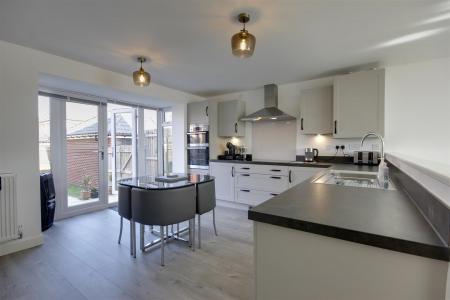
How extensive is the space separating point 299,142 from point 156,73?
2699 mm

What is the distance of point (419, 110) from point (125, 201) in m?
3.93

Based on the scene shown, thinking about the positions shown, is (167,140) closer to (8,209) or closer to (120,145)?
(120,145)

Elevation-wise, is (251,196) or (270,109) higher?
(270,109)

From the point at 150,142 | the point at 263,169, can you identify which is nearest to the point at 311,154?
the point at 263,169

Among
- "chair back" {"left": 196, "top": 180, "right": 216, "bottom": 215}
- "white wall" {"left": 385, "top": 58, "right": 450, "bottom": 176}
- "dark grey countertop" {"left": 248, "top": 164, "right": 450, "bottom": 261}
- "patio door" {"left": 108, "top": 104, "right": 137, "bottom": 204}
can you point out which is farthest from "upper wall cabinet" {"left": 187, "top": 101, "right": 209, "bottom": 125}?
"dark grey countertop" {"left": 248, "top": 164, "right": 450, "bottom": 261}

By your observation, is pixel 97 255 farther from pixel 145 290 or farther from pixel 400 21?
pixel 400 21

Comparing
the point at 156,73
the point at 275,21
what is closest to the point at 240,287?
the point at 275,21

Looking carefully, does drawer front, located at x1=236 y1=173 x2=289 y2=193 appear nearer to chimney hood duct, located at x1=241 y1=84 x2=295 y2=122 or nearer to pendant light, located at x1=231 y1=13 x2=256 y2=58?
chimney hood duct, located at x1=241 y1=84 x2=295 y2=122

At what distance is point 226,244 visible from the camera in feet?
8.52

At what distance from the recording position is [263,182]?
373cm

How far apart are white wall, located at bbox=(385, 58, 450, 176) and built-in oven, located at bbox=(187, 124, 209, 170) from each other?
3.04 meters

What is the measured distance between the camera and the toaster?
3.07 m

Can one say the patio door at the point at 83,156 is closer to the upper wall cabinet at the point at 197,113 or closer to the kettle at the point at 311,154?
the upper wall cabinet at the point at 197,113

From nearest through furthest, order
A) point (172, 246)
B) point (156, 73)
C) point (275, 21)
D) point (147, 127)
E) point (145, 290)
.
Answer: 1. point (145, 290)
2. point (275, 21)
3. point (172, 246)
4. point (156, 73)
5. point (147, 127)
